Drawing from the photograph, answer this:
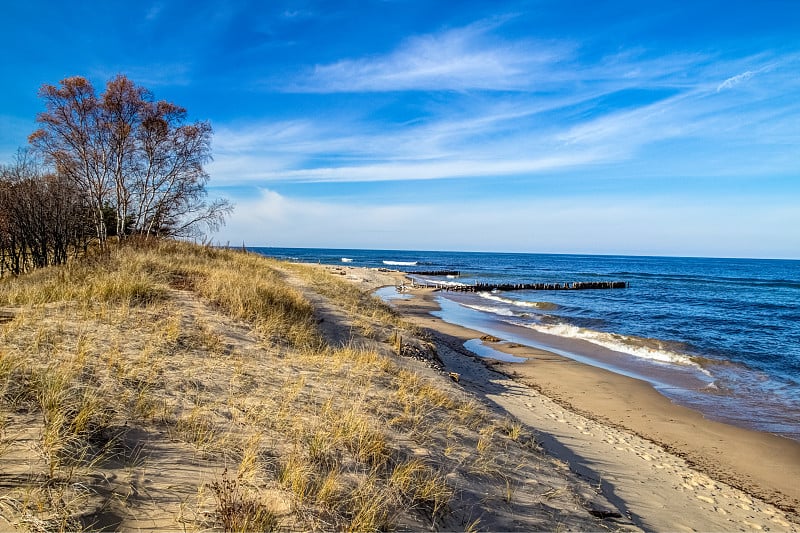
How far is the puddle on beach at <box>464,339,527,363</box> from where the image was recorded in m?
17.0

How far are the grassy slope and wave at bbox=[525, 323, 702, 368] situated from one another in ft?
46.9

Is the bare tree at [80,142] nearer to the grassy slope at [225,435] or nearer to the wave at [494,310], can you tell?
the grassy slope at [225,435]

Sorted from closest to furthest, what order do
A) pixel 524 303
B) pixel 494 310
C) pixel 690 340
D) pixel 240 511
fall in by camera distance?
1. pixel 240 511
2. pixel 690 340
3. pixel 494 310
4. pixel 524 303

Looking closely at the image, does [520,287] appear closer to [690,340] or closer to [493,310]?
[493,310]

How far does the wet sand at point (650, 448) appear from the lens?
6.58 m

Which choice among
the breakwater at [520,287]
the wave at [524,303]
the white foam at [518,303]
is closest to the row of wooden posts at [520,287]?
the breakwater at [520,287]

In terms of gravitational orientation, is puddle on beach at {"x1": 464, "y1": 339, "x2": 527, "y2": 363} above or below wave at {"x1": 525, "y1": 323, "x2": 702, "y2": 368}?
above

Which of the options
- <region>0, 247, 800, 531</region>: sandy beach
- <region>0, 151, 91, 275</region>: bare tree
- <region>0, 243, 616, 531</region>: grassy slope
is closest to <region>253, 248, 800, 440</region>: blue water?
<region>0, 247, 800, 531</region>: sandy beach

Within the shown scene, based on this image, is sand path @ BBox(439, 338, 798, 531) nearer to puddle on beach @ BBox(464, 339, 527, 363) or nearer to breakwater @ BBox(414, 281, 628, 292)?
puddle on beach @ BBox(464, 339, 527, 363)

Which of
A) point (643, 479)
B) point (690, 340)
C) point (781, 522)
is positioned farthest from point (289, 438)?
point (690, 340)

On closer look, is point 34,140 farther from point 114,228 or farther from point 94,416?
point 94,416

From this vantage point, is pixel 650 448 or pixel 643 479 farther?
pixel 650 448

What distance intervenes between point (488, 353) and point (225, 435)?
14.5 metres

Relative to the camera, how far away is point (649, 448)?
30.2ft
